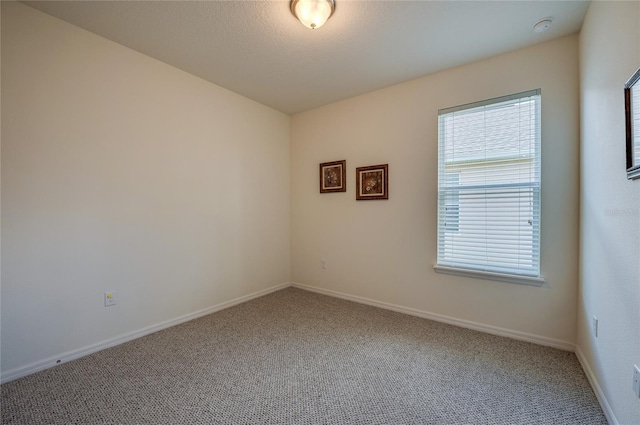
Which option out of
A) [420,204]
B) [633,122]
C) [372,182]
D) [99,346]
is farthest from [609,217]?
[99,346]

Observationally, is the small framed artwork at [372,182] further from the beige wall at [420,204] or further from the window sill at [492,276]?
the window sill at [492,276]

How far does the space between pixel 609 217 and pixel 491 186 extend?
39.4 inches

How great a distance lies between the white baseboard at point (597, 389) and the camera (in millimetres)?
1394

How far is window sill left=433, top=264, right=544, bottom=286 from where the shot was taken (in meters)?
2.24

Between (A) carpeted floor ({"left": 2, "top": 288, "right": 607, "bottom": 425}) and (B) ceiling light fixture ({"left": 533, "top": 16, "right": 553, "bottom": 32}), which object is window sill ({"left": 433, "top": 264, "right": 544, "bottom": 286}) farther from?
(B) ceiling light fixture ({"left": 533, "top": 16, "right": 553, "bottom": 32})

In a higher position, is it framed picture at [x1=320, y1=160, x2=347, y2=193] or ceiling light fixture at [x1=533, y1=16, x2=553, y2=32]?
ceiling light fixture at [x1=533, y1=16, x2=553, y2=32]

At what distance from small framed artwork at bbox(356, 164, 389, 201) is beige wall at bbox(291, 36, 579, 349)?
0.07 metres

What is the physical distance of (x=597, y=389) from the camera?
63.1 inches

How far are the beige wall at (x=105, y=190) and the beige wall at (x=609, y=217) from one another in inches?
125

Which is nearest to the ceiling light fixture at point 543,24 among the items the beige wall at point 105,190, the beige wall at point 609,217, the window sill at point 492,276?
the beige wall at point 609,217

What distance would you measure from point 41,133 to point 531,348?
13.4 ft

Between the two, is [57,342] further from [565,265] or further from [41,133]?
[565,265]

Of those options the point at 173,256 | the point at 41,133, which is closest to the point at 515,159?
the point at 173,256

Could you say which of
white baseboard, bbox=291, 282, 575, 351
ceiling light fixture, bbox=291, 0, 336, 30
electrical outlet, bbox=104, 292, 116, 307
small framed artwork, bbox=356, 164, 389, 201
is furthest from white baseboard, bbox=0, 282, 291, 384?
ceiling light fixture, bbox=291, 0, 336, 30
